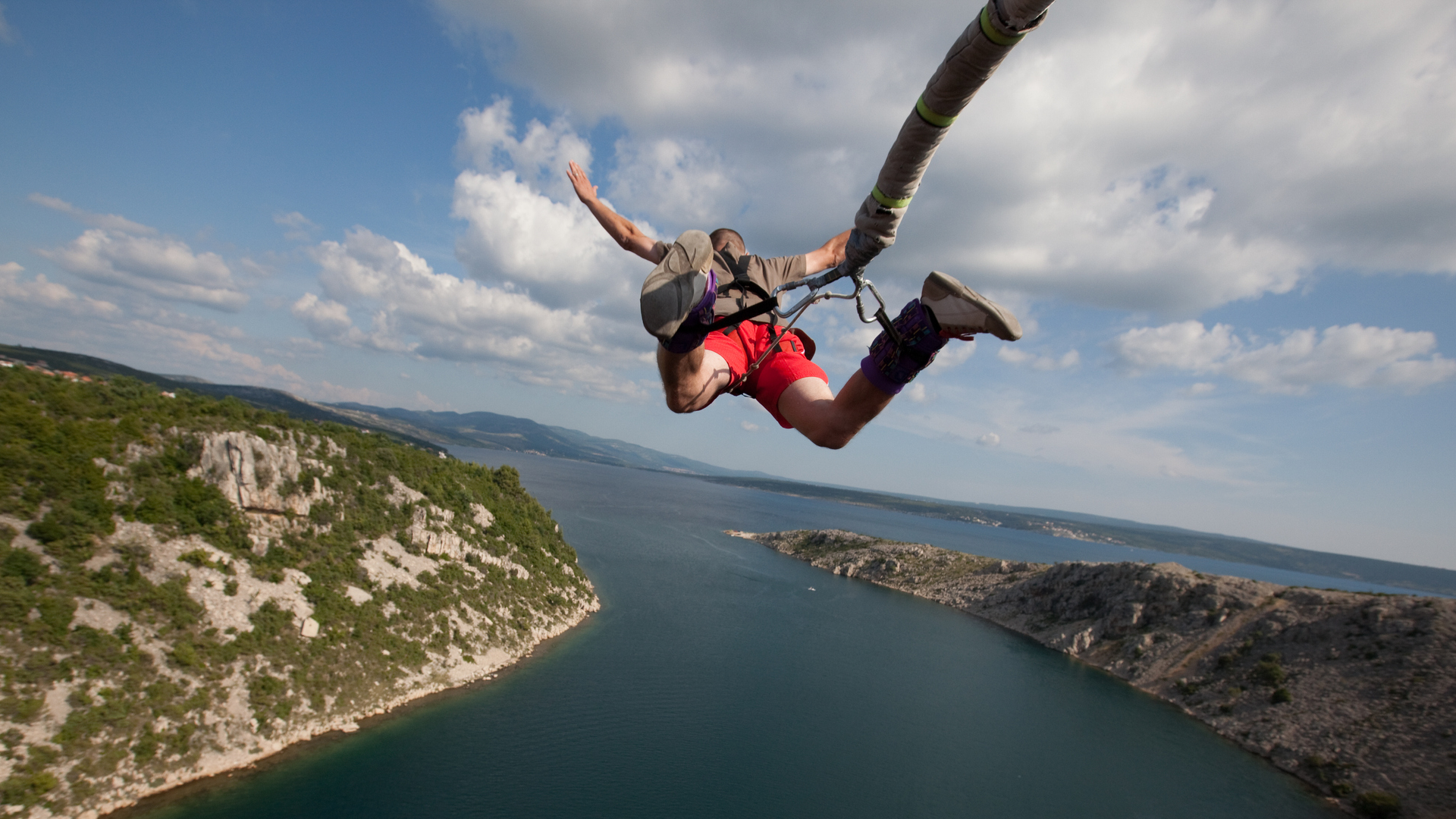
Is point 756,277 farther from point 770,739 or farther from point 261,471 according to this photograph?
point 261,471

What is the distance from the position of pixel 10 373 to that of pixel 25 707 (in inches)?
693

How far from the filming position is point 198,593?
24.4m

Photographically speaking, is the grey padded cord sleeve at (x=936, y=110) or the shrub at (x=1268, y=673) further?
the shrub at (x=1268, y=673)

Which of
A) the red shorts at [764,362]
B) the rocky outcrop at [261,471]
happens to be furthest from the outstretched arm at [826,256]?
the rocky outcrop at [261,471]

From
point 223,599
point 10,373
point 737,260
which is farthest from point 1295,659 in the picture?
point 10,373

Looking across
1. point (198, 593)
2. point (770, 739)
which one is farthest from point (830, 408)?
point (198, 593)

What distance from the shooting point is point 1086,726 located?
124 ft

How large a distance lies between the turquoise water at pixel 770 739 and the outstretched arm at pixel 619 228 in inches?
979

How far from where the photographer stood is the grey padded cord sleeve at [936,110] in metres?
2.07

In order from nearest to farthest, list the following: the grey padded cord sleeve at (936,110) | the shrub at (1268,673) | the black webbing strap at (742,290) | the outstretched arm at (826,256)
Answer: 1. the grey padded cord sleeve at (936,110)
2. the black webbing strap at (742,290)
3. the outstretched arm at (826,256)
4. the shrub at (1268,673)

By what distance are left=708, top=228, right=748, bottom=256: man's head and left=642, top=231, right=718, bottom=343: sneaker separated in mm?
896

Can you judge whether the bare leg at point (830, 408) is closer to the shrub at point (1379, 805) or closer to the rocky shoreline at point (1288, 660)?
the rocky shoreline at point (1288, 660)

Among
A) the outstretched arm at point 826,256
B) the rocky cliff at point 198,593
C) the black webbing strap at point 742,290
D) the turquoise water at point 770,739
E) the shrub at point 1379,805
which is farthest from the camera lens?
the shrub at point 1379,805

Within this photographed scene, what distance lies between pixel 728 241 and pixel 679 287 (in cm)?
131
